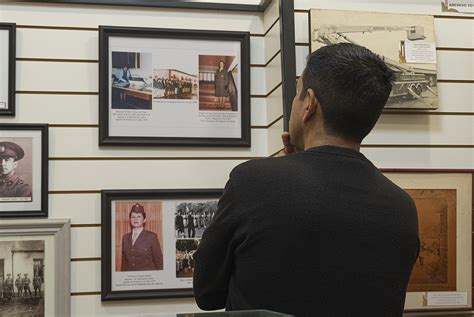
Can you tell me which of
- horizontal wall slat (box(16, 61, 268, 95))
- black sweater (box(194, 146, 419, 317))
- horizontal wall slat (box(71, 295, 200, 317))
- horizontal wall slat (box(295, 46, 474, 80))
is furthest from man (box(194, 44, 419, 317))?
horizontal wall slat (box(295, 46, 474, 80))

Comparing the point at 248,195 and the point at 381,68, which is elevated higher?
the point at 381,68

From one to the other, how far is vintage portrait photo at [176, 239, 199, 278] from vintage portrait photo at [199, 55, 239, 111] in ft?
0.97

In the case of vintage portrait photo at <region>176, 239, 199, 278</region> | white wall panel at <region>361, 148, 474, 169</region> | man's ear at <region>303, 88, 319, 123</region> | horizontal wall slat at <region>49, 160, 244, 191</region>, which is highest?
man's ear at <region>303, 88, 319, 123</region>

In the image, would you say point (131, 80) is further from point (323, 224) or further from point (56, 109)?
point (323, 224)

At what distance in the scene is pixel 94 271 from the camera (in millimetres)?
1439

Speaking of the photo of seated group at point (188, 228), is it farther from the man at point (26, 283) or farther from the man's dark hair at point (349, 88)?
the man's dark hair at point (349, 88)

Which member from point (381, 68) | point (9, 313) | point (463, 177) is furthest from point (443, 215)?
point (9, 313)

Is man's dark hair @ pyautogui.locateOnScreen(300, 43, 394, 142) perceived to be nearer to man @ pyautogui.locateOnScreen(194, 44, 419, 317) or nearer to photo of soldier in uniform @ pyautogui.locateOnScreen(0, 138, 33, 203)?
man @ pyautogui.locateOnScreen(194, 44, 419, 317)

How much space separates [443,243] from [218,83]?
821 millimetres

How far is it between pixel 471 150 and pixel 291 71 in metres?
0.58

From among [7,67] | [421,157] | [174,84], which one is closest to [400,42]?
[421,157]

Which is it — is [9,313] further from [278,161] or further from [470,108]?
[470,108]

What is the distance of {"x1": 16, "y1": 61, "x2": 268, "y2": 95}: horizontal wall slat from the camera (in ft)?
4.72

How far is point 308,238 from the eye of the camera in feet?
3.52
